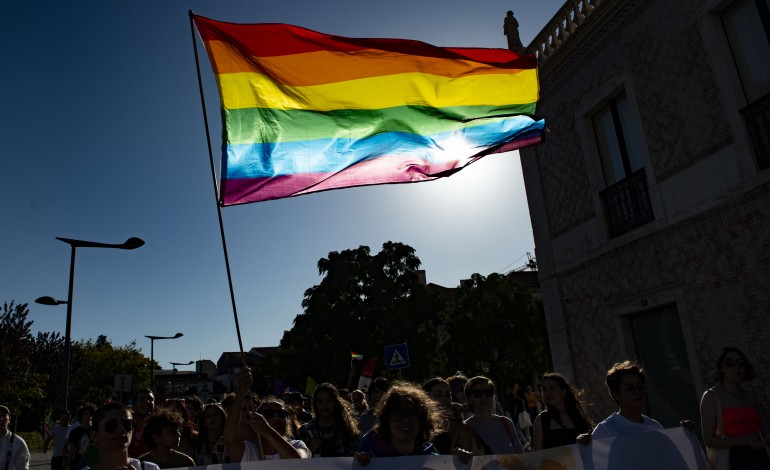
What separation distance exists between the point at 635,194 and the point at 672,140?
122cm

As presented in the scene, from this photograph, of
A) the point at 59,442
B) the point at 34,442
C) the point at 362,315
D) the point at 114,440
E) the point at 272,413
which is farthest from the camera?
the point at 34,442

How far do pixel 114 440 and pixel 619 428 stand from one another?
323cm

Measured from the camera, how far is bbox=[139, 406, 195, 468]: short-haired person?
4.74 m

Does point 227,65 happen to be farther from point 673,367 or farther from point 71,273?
point 71,273

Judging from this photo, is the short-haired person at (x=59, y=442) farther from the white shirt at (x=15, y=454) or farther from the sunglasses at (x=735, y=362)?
the sunglasses at (x=735, y=362)

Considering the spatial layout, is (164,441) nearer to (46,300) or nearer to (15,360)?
(46,300)

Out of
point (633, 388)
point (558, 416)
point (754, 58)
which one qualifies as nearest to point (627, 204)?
point (754, 58)

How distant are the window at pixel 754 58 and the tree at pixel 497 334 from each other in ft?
76.8

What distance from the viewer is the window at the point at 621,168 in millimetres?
10234

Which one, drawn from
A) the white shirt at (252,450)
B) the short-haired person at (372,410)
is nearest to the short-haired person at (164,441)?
the white shirt at (252,450)

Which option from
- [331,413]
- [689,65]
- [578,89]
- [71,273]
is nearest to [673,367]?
[689,65]

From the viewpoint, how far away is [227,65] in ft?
17.5

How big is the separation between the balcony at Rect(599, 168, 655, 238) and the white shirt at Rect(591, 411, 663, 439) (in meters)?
6.51

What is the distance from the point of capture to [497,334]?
30875 mm
